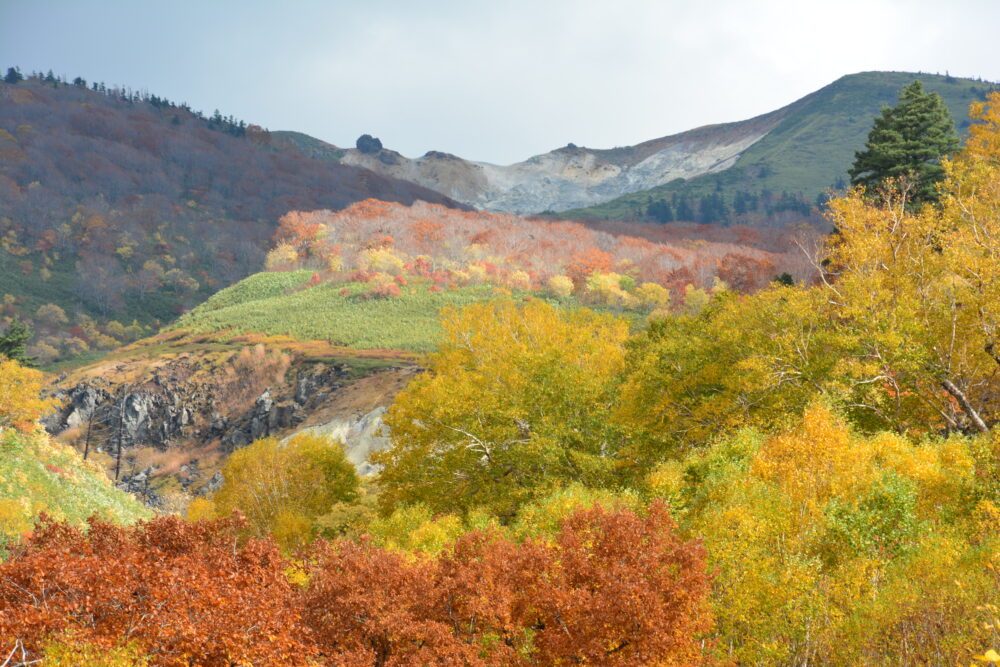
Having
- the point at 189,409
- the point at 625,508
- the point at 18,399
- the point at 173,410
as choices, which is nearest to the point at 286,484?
the point at 18,399

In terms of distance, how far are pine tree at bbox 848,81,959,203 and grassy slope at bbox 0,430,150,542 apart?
54008 mm

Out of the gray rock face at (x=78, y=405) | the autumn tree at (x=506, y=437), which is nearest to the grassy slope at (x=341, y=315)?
the gray rock face at (x=78, y=405)

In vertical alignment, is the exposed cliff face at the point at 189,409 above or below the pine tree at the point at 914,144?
below

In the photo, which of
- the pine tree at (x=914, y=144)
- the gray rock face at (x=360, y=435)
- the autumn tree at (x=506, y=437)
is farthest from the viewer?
the gray rock face at (x=360, y=435)

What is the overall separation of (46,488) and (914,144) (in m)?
61.3

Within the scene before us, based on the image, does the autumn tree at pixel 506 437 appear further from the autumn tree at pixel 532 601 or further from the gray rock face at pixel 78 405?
the gray rock face at pixel 78 405


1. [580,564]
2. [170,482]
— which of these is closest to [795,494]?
[580,564]

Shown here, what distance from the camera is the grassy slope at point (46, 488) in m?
36.9

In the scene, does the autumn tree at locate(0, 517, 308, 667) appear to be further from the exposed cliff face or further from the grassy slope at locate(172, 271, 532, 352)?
the grassy slope at locate(172, 271, 532, 352)

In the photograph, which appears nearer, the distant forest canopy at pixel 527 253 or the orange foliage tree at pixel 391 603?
the orange foliage tree at pixel 391 603

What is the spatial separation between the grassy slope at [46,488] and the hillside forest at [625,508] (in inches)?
9.4

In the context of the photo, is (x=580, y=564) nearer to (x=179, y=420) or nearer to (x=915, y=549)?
(x=915, y=549)

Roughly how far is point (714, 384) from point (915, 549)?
45.2 feet

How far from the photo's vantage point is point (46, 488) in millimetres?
41500
